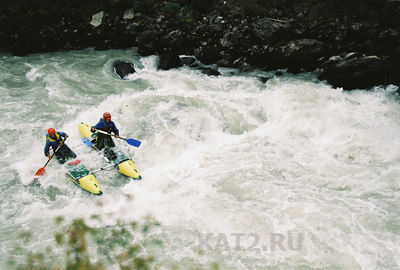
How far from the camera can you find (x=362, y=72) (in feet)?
35.3

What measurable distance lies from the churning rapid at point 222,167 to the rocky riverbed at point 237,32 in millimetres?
813

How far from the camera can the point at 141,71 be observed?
1271 centimetres

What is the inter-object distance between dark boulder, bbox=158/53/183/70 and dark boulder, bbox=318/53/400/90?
5.66 meters

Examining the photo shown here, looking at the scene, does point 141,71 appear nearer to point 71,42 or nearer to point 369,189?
point 71,42

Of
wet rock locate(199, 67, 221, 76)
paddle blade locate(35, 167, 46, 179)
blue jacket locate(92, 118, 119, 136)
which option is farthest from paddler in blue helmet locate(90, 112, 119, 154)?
wet rock locate(199, 67, 221, 76)

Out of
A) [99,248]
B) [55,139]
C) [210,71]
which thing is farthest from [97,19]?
[99,248]

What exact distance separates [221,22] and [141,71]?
12.9 ft

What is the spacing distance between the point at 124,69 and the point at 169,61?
1.75 meters

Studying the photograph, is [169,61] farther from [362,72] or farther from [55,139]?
[362,72]

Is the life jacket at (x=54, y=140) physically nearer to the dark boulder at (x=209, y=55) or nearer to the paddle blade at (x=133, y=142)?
the paddle blade at (x=133, y=142)

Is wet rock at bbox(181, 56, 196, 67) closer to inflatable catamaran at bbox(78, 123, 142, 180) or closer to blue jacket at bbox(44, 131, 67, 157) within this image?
inflatable catamaran at bbox(78, 123, 142, 180)

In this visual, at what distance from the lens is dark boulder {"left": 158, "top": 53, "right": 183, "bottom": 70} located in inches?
498

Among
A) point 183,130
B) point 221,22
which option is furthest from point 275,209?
point 221,22

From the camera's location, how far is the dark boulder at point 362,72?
1070cm
